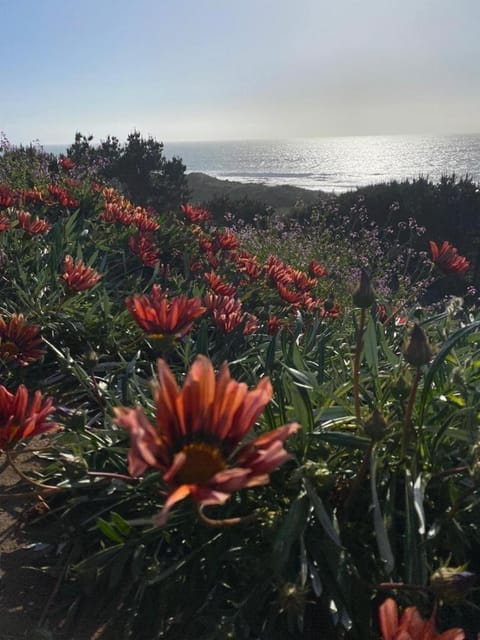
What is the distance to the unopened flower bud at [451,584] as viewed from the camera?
116 cm

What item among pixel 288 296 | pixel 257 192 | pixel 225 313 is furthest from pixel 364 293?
pixel 257 192

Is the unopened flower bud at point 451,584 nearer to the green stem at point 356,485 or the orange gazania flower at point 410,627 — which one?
the orange gazania flower at point 410,627

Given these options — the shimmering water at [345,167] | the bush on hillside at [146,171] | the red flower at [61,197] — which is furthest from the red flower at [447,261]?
the shimmering water at [345,167]

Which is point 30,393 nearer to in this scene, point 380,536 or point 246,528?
point 246,528

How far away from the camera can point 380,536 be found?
137 cm

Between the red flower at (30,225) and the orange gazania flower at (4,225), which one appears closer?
the orange gazania flower at (4,225)

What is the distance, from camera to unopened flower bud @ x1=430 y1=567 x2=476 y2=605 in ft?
3.79

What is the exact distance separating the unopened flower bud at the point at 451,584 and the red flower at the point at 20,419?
0.85m

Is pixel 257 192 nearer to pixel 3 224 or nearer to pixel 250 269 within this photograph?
pixel 250 269

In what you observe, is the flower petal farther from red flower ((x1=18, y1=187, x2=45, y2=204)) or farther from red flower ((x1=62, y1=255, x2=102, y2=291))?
red flower ((x1=18, y1=187, x2=45, y2=204))

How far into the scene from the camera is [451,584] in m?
1.16

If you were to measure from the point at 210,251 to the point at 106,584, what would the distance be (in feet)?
9.18

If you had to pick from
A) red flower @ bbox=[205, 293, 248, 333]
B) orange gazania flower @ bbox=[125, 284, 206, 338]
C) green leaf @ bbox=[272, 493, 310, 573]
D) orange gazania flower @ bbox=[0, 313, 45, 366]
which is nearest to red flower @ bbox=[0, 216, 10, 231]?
orange gazania flower @ bbox=[0, 313, 45, 366]

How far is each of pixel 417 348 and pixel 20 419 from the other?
0.89 m
